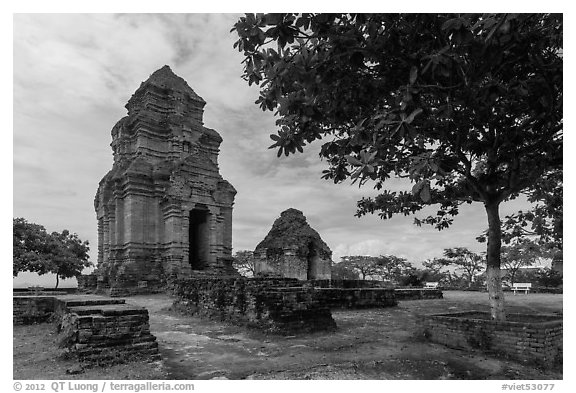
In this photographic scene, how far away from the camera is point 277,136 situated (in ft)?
18.5

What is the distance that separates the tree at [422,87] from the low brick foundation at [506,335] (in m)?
0.57

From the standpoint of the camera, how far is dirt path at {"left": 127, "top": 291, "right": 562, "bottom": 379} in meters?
5.38

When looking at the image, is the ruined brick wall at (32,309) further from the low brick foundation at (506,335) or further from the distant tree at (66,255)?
the distant tree at (66,255)

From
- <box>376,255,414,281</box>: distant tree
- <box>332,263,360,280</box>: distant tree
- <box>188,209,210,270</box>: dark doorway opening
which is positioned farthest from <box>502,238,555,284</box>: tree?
<box>188,209,210,270</box>: dark doorway opening

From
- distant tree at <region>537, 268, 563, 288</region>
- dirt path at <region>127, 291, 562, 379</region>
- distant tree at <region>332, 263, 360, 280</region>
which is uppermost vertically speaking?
dirt path at <region>127, 291, 562, 379</region>

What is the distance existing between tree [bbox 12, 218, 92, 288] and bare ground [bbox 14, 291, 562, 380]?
1606cm

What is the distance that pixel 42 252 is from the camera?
23828 mm

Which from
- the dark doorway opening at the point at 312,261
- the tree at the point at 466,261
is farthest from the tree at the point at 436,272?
the dark doorway opening at the point at 312,261

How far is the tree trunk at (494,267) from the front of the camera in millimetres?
6902

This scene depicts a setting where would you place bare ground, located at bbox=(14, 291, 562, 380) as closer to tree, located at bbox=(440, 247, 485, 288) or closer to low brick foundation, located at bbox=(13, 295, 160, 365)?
low brick foundation, located at bbox=(13, 295, 160, 365)

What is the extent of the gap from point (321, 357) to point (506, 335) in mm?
2884

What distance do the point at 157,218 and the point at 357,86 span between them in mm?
16221
